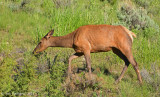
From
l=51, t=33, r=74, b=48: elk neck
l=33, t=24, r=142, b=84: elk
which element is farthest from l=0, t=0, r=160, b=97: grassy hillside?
l=33, t=24, r=142, b=84: elk

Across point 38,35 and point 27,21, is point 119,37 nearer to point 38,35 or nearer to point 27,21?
point 38,35

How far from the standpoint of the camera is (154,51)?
37.7 ft

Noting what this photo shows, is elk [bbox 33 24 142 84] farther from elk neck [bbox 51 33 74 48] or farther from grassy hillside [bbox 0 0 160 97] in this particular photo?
grassy hillside [bbox 0 0 160 97]

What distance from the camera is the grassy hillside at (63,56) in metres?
6.78

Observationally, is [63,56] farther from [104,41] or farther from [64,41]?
[104,41]

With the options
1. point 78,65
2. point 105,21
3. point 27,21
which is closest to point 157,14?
point 105,21

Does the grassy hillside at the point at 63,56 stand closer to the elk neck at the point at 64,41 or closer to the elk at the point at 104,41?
the elk neck at the point at 64,41

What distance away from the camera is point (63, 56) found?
36.9ft

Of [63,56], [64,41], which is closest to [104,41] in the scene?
[64,41]

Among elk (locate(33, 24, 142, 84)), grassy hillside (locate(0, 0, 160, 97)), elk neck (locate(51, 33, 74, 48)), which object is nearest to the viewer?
grassy hillside (locate(0, 0, 160, 97))

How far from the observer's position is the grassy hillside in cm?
678

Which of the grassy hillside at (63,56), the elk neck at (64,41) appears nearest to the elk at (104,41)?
the elk neck at (64,41)

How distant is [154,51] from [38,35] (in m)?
4.76

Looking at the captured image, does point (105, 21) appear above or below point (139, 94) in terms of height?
above
